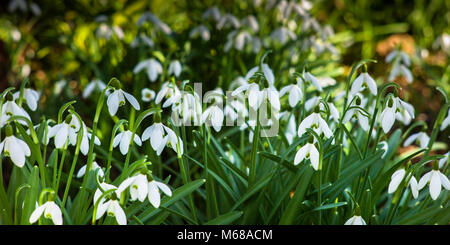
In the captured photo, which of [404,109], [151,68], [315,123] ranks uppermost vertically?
[151,68]

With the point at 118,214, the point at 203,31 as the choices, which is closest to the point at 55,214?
the point at 118,214

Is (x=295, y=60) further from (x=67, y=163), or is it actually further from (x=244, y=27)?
(x=67, y=163)

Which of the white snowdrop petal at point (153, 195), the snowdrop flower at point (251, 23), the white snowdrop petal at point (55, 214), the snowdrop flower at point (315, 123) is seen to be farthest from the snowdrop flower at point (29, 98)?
the snowdrop flower at point (251, 23)

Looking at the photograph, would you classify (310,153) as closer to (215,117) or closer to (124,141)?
(215,117)

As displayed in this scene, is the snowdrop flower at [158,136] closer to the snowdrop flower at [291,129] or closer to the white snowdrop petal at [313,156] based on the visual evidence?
the white snowdrop petal at [313,156]

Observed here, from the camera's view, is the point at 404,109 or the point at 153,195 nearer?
the point at 153,195

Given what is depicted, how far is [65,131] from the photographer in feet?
4.35

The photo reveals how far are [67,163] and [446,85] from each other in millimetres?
2426

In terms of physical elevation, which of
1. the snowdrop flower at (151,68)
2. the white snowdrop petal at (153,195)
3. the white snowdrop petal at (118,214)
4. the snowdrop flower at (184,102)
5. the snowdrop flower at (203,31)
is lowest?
the white snowdrop petal at (118,214)

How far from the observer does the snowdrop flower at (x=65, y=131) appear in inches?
51.9

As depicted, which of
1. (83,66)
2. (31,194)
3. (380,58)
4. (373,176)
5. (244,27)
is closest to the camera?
(31,194)

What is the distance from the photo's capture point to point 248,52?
119 inches
